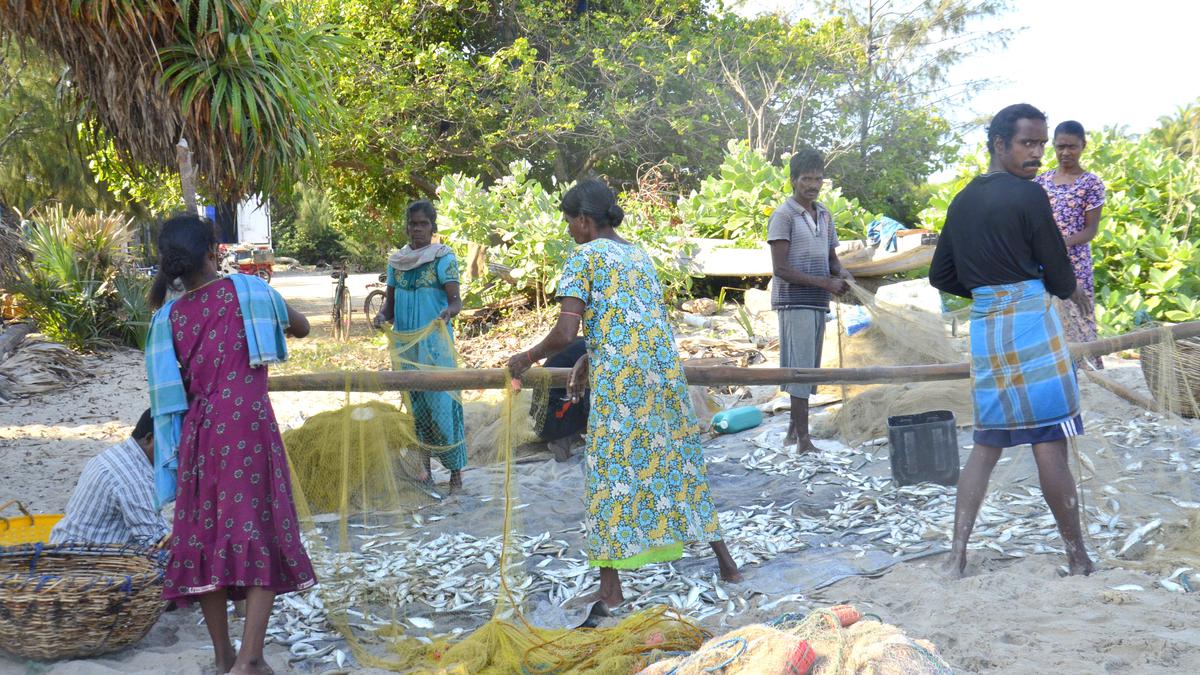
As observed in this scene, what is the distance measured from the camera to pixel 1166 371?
478 cm

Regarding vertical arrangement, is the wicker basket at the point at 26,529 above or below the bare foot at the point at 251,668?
above

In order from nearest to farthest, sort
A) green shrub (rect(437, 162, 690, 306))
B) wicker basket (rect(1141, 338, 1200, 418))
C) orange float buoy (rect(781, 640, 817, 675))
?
orange float buoy (rect(781, 640, 817, 675))
wicker basket (rect(1141, 338, 1200, 418))
green shrub (rect(437, 162, 690, 306))

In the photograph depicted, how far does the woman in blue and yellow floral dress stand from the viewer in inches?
146

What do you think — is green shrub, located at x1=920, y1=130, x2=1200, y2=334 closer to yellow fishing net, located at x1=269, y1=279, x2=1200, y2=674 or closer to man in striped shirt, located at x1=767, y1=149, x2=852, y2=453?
yellow fishing net, located at x1=269, y1=279, x2=1200, y2=674

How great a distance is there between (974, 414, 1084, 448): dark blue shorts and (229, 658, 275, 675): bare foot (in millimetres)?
2648

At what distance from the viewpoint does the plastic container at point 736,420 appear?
267 inches

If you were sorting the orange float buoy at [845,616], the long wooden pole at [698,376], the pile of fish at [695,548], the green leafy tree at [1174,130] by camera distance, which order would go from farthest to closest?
the green leafy tree at [1174,130], the long wooden pole at [698,376], the pile of fish at [695,548], the orange float buoy at [845,616]

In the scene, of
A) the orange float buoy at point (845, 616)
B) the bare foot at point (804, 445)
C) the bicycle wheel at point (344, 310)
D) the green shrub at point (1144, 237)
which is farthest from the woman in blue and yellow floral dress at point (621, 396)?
the bicycle wheel at point (344, 310)

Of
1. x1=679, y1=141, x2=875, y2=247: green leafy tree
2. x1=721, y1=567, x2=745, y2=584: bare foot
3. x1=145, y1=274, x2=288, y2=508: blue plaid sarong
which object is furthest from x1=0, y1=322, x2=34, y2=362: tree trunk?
x1=721, y1=567, x2=745, y2=584: bare foot

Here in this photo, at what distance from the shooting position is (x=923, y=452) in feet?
16.9

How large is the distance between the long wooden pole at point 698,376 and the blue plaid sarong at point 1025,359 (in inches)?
36.9

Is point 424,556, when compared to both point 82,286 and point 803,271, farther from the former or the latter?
point 82,286

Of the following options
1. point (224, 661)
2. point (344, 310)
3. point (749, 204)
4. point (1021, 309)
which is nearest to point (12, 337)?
point (344, 310)

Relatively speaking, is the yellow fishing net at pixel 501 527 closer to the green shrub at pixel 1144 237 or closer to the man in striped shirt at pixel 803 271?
the man in striped shirt at pixel 803 271
